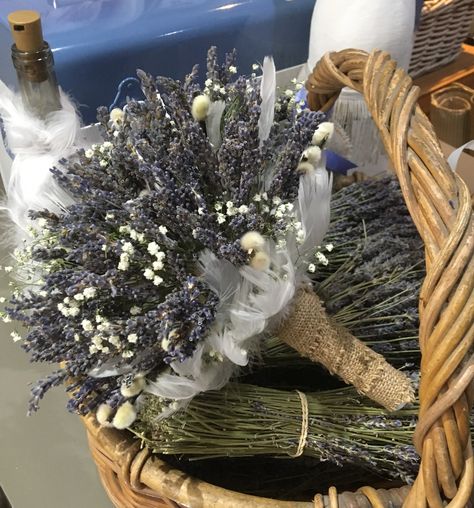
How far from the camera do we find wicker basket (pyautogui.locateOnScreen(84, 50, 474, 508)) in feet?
1.30

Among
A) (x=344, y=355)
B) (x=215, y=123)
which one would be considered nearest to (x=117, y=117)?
(x=215, y=123)

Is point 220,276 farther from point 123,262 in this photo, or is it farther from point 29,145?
point 29,145

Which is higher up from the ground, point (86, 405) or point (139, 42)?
point (139, 42)

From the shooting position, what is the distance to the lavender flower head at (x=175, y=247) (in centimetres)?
48

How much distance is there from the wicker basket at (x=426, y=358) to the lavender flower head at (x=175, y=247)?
0.07m

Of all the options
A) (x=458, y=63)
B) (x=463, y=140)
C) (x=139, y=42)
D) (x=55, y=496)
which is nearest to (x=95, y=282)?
(x=55, y=496)

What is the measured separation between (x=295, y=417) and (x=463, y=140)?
2.74 feet

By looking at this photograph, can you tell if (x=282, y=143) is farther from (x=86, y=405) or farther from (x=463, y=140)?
(x=463, y=140)

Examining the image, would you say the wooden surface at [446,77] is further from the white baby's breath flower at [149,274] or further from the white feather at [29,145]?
the white baby's breath flower at [149,274]

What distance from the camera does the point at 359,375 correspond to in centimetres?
56

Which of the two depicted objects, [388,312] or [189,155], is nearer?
[189,155]

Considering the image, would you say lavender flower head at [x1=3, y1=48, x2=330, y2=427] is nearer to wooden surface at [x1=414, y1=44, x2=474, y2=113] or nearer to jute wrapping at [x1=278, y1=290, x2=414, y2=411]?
jute wrapping at [x1=278, y1=290, x2=414, y2=411]

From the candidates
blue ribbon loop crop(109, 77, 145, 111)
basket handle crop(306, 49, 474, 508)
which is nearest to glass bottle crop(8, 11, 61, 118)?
blue ribbon loop crop(109, 77, 145, 111)

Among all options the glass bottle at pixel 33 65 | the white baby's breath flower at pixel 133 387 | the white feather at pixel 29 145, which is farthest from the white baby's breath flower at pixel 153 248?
the glass bottle at pixel 33 65
